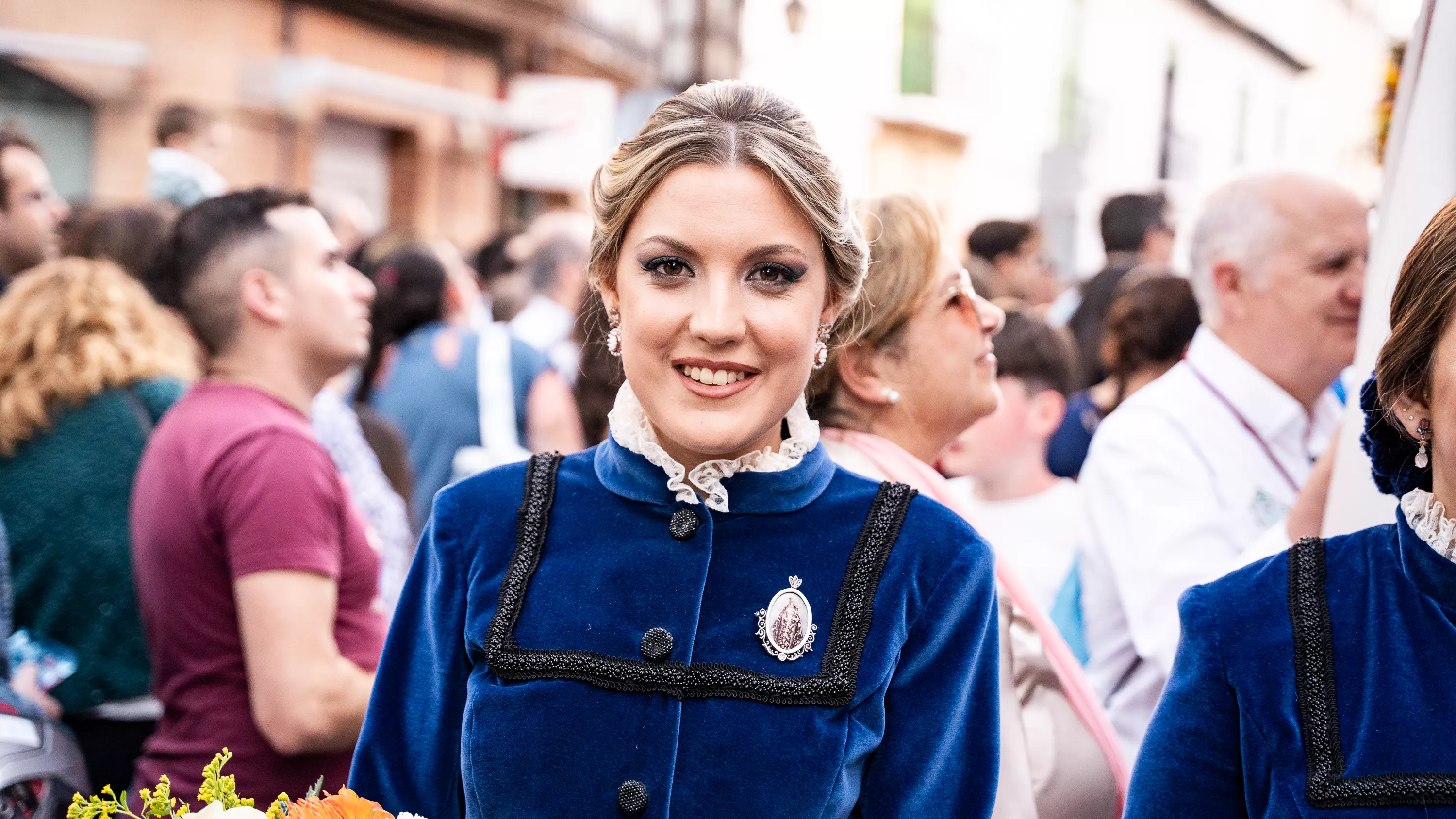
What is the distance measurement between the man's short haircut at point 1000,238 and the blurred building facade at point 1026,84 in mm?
10444

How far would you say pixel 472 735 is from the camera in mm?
1821

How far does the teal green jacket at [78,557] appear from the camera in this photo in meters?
3.26

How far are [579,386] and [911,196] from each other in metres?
1.35

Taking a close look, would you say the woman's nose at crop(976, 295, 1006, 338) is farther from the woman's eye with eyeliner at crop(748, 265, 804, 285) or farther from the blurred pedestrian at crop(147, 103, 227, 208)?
the blurred pedestrian at crop(147, 103, 227, 208)

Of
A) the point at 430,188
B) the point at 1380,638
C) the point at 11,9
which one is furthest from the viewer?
the point at 430,188

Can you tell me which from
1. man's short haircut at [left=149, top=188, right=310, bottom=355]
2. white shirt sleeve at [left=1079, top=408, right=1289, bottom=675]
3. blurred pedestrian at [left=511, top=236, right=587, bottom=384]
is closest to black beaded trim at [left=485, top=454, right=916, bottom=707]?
white shirt sleeve at [left=1079, top=408, right=1289, bottom=675]

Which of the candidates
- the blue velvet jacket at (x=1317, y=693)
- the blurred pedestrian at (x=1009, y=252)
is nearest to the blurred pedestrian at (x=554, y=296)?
the blurred pedestrian at (x=1009, y=252)

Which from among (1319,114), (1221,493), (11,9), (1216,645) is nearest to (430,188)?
(11,9)

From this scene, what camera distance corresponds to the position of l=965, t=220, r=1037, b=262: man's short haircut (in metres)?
7.45

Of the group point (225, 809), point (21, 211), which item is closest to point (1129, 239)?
point (21, 211)

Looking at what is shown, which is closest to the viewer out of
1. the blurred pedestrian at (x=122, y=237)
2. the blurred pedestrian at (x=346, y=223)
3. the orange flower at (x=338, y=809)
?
the orange flower at (x=338, y=809)

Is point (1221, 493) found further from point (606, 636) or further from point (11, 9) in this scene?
point (11, 9)

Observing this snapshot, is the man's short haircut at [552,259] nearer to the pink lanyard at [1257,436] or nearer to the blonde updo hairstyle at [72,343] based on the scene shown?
the blonde updo hairstyle at [72,343]

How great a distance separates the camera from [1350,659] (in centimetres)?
171
